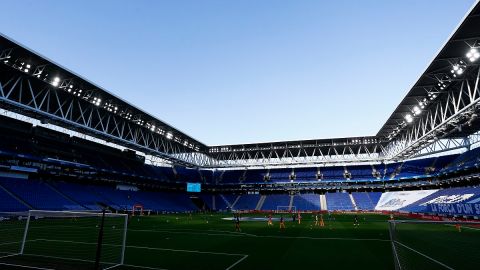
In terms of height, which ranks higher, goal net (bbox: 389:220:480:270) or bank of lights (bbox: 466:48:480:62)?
bank of lights (bbox: 466:48:480:62)

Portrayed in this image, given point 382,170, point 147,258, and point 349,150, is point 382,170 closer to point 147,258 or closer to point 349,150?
point 349,150

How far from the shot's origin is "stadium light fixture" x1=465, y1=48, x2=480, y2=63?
24.8 m

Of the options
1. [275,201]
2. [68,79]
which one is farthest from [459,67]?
[275,201]

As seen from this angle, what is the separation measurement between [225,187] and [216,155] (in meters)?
13.4

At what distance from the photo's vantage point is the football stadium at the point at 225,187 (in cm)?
1442

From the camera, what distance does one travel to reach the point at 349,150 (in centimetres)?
7700

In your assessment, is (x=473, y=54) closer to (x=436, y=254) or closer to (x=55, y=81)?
(x=436, y=254)

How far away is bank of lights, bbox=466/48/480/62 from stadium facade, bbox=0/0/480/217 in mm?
76

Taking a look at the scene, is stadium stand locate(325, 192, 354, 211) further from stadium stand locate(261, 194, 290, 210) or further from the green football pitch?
the green football pitch

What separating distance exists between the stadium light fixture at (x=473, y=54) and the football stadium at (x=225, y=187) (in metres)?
0.13

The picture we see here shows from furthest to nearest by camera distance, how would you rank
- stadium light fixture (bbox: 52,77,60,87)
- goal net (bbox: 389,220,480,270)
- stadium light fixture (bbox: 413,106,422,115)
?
1. stadium light fixture (bbox: 413,106,422,115)
2. stadium light fixture (bbox: 52,77,60,87)
3. goal net (bbox: 389,220,480,270)

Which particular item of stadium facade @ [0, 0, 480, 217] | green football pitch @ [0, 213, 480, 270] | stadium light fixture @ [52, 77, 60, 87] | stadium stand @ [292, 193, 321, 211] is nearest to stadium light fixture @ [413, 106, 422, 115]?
stadium facade @ [0, 0, 480, 217]

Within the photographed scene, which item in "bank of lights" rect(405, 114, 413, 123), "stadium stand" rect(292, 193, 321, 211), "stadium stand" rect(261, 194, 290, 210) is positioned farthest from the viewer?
"stadium stand" rect(261, 194, 290, 210)

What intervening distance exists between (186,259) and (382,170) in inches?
3057
